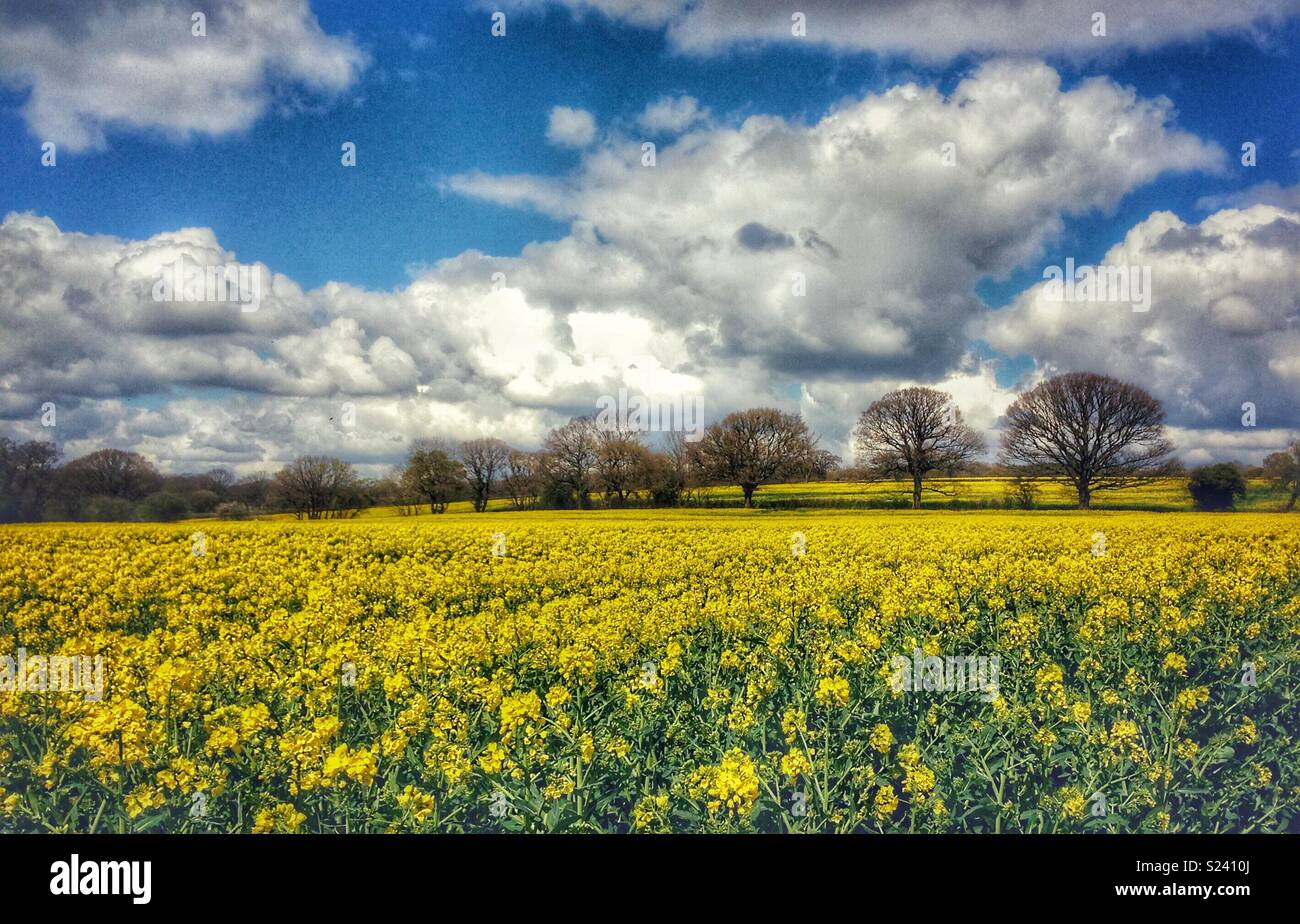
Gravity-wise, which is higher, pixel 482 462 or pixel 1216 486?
pixel 482 462

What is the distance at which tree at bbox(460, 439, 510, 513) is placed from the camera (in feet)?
59.8

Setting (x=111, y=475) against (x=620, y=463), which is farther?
(x=620, y=463)

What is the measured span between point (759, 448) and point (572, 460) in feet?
18.3

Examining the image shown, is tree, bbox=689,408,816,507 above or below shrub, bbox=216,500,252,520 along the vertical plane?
above

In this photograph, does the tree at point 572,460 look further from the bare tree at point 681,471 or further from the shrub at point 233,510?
the shrub at point 233,510

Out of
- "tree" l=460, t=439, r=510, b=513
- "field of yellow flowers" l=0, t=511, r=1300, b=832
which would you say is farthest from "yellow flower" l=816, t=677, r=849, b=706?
"tree" l=460, t=439, r=510, b=513

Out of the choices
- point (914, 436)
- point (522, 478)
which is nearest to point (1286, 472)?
point (914, 436)

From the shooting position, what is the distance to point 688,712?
5.00 m

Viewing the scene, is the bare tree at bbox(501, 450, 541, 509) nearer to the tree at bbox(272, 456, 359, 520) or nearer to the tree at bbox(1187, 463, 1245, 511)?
the tree at bbox(272, 456, 359, 520)

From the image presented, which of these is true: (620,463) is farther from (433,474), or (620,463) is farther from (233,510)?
(233,510)

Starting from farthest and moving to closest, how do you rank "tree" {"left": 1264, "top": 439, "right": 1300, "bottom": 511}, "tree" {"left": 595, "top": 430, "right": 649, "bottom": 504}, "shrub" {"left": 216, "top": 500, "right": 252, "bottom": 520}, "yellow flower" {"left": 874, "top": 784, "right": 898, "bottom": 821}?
"shrub" {"left": 216, "top": 500, "right": 252, "bottom": 520} < "tree" {"left": 595, "top": 430, "right": 649, "bottom": 504} < "tree" {"left": 1264, "top": 439, "right": 1300, "bottom": 511} < "yellow flower" {"left": 874, "top": 784, "right": 898, "bottom": 821}

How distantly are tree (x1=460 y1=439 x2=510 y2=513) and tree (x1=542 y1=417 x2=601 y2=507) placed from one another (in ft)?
6.63

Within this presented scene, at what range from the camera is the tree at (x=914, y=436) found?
69.3 ft
